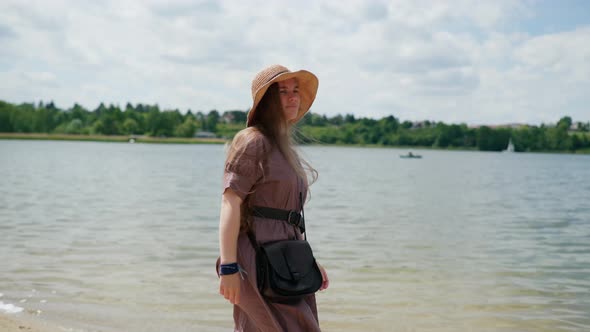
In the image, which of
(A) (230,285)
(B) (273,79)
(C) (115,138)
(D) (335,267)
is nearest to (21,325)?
(A) (230,285)

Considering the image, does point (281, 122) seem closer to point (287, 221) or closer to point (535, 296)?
point (287, 221)

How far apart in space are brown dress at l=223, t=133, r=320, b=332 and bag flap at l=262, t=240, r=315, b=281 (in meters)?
0.06

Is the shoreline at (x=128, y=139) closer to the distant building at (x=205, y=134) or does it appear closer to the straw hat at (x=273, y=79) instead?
the distant building at (x=205, y=134)

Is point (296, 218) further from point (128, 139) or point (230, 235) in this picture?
point (128, 139)

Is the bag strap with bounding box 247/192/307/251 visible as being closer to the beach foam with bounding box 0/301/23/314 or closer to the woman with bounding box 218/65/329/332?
the woman with bounding box 218/65/329/332

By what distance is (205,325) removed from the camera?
6.89m

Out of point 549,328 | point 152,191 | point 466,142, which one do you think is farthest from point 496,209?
point 466,142

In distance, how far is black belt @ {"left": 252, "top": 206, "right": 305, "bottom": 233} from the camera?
3.24 m

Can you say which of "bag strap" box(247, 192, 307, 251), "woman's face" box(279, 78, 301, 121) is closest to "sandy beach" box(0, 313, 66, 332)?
"bag strap" box(247, 192, 307, 251)

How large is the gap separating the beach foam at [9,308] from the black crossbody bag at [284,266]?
182 inches

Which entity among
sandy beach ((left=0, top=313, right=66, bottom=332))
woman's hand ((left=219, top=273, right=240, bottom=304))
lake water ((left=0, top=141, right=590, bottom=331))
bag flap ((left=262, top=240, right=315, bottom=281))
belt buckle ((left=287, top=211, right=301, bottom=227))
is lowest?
lake water ((left=0, top=141, right=590, bottom=331))

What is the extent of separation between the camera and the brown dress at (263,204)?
314 cm

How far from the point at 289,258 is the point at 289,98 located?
84 centimetres

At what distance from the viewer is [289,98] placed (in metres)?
3.40
